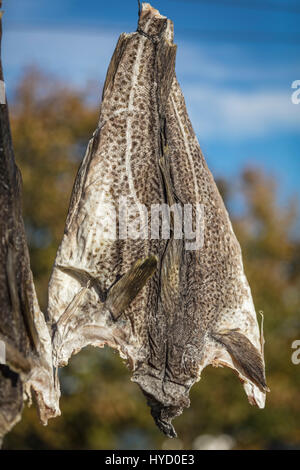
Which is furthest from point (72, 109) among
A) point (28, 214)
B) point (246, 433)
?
point (246, 433)

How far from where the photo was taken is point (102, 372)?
18109 mm

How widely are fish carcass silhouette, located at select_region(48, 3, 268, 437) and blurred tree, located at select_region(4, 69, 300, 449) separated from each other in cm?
1408

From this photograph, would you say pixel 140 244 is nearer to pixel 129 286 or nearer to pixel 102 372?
pixel 129 286

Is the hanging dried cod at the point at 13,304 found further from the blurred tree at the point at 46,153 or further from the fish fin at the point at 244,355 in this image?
the blurred tree at the point at 46,153

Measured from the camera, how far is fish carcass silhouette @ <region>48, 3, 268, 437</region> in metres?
2.98

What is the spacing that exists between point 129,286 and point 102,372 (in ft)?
51.5

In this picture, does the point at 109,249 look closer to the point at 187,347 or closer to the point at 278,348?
the point at 187,347

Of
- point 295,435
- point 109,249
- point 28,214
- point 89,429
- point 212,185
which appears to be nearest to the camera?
point 109,249

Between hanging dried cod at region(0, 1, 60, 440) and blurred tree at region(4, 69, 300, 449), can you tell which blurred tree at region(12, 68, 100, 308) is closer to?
blurred tree at region(4, 69, 300, 449)

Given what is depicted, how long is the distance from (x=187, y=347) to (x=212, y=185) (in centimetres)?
85

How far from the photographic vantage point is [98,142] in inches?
119

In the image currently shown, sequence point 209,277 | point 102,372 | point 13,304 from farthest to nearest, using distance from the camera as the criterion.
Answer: point 102,372 → point 209,277 → point 13,304

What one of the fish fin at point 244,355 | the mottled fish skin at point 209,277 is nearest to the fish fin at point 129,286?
the mottled fish skin at point 209,277

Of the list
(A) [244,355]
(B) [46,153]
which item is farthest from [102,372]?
(A) [244,355]
